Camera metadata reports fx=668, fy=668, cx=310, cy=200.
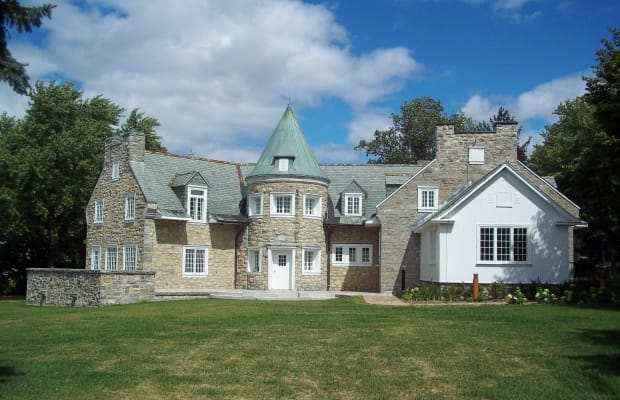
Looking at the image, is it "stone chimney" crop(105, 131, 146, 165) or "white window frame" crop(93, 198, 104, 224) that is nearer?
"stone chimney" crop(105, 131, 146, 165)

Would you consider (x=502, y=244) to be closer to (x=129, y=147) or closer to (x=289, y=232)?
(x=289, y=232)

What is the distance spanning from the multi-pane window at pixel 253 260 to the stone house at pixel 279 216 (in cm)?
5

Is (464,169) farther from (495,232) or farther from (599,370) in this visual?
(599,370)

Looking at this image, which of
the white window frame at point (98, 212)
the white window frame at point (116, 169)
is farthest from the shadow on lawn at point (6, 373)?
the white window frame at point (98, 212)

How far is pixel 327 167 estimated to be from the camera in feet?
125

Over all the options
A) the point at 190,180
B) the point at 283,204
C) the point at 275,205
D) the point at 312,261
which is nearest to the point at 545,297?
the point at 312,261

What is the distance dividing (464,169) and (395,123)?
105ft

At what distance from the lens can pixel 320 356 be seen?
12.5 m

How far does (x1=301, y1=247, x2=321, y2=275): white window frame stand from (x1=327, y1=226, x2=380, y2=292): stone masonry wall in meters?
1.29

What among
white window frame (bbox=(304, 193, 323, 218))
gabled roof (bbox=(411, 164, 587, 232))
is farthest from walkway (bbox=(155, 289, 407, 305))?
white window frame (bbox=(304, 193, 323, 218))

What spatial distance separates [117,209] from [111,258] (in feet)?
8.41

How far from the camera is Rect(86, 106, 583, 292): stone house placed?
3192 centimetres

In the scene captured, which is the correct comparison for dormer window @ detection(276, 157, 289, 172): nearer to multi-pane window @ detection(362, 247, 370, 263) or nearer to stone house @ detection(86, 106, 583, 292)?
stone house @ detection(86, 106, 583, 292)

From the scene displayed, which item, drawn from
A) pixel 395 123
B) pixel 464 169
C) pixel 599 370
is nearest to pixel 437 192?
pixel 464 169
